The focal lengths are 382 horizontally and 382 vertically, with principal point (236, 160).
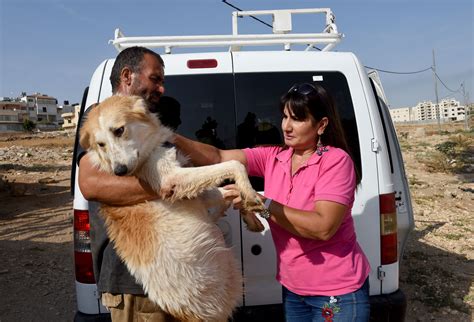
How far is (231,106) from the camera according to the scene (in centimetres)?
262

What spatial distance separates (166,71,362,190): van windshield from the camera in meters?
2.61

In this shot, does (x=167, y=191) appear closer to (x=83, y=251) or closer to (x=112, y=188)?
(x=112, y=188)

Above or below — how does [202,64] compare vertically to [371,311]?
above

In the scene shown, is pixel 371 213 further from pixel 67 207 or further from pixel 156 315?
pixel 67 207

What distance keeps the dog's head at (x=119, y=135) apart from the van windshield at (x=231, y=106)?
624 mm

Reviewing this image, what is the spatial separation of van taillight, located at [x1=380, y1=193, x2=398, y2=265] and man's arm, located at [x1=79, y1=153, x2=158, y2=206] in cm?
156

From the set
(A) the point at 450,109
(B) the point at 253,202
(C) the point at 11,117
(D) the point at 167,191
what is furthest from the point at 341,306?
(A) the point at 450,109

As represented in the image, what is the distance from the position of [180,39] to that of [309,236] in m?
1.93

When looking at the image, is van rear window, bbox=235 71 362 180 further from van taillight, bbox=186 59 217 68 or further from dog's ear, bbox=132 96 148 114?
dog's ear, bbox=132 96 148 114

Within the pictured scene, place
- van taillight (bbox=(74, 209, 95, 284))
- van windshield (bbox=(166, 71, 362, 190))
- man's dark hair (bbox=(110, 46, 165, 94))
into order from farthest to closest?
van windshield (bbox=(166, 71, 362, 190)) < van taillight (bbox=(74, 209, 95, 284)) < man's dark hair (bbox=(110, 46, 165, 94))

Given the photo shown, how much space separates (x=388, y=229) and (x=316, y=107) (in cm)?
117

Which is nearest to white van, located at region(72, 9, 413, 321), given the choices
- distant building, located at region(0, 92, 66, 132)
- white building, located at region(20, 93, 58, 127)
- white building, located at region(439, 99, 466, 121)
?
distant building, located at region(0, 92, 66, 132)

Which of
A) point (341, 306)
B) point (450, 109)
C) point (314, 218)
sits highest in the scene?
point (450, 109)

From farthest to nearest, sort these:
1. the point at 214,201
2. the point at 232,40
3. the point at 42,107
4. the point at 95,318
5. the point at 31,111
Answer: the point at 42,107 → the point at 31,111 → the point at 232,40 → the point at 95,318 → the point at 214,201
